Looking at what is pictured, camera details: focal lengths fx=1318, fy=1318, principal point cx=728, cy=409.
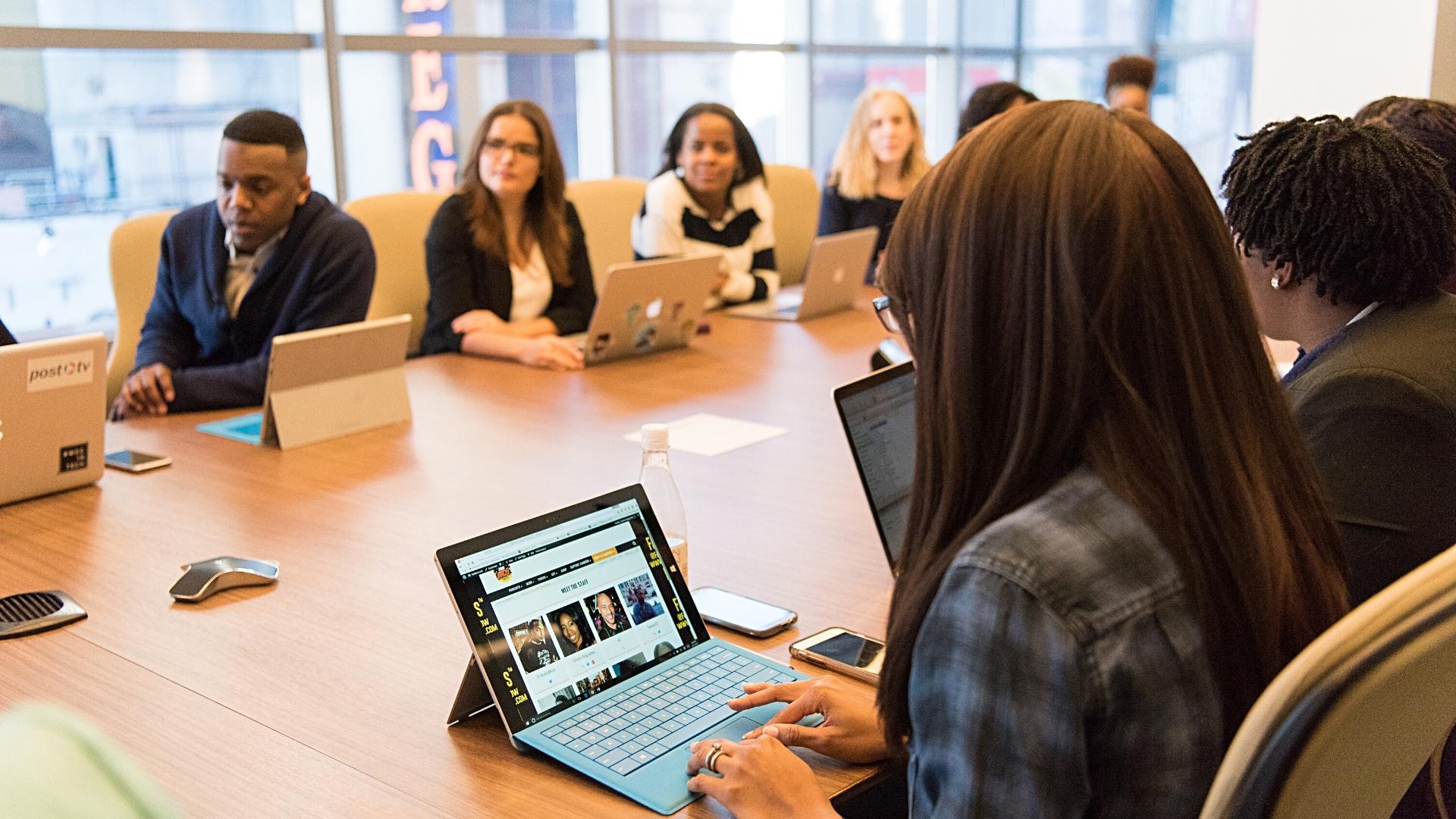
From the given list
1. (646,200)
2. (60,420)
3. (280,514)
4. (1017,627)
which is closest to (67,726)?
(1017,627)

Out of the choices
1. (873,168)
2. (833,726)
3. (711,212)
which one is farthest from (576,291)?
(833,726)

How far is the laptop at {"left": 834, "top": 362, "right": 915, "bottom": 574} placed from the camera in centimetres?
159

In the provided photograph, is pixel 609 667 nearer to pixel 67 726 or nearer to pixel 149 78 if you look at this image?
pixel 67 726

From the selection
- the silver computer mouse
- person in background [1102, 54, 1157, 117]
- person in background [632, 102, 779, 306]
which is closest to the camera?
the silver computer mouse

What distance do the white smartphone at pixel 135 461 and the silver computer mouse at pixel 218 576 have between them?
55 centimetres

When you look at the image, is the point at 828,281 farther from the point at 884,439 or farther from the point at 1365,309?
the point at 1365,309

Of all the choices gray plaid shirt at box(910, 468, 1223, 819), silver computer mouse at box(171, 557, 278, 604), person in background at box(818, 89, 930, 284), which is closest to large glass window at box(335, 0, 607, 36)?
person in background at box(818, 89, 930, 284)

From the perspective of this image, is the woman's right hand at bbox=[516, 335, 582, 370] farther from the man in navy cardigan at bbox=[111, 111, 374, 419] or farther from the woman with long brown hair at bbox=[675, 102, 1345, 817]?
the woman with long brown hair at bbox=[675, 102, 1345, 817]

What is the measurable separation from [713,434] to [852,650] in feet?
3.33

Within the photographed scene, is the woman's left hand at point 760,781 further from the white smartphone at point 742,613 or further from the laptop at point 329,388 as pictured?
the laptop at point 329,388

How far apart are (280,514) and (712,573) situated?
0.71m

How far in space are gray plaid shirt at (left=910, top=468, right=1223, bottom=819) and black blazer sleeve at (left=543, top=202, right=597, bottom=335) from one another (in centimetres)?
270

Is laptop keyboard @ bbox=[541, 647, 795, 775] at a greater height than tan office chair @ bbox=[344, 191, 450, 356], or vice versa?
tan office chair @ bbox=[344, 191, 450, 356]

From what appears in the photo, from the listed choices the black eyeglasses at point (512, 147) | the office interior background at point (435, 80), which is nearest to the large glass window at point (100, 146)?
the office interior background at point (435, 80)
